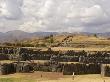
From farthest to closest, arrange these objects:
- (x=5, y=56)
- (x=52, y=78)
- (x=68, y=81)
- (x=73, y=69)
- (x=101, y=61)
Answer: (x=5, y=56) < (x=101, y=61) < (x=73, y=69) < (x=52, y=78) < (x=68, y=81)

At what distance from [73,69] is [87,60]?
16.3ft

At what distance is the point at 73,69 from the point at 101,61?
210 inches

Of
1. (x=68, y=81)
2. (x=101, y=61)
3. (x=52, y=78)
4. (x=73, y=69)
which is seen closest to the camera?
(x=68, y=81)

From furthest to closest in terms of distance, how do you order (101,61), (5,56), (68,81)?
(5,56), (101,61), (68,81)

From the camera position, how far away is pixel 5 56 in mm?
47312

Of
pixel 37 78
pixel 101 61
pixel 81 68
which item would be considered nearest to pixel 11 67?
pixel 37 78

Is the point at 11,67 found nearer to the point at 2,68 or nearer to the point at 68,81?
the point at 2,68

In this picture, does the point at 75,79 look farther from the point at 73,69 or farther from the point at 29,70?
the point at 29,70

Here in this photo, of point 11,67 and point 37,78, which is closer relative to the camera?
point 37,78

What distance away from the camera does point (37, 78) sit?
31125 millimetres

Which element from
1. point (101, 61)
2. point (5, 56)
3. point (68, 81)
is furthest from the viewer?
point (5, 56)

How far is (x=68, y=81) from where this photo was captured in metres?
28.7

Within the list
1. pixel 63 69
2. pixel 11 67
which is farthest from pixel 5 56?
pixel 63 69

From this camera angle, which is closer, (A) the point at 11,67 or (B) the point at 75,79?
(B) the point at 75,79
